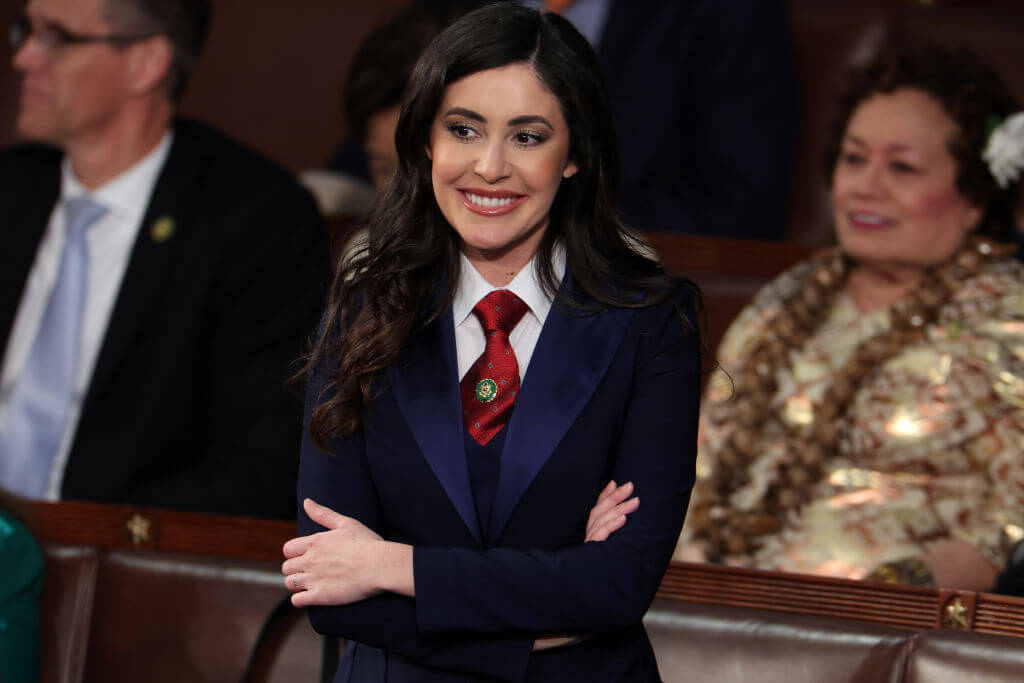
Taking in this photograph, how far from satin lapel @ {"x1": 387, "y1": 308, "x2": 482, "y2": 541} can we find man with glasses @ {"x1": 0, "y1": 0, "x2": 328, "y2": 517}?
0.86 meters

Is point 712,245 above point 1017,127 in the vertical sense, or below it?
below

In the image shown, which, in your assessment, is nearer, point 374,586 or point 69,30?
point 374,586

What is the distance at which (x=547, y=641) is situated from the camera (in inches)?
47.2

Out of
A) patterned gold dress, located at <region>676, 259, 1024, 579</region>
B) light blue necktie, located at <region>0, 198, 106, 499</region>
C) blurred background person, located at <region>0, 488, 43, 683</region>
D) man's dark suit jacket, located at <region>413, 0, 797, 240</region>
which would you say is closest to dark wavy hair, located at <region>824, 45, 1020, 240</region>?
patterned gold dress, located at <region>676, 259, 1024, 579</region>

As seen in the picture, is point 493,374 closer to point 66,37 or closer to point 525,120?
point 525,120

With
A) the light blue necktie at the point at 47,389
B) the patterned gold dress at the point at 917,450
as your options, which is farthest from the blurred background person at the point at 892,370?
the light blue necktie at the point at 47,389

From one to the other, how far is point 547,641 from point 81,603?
80 cm

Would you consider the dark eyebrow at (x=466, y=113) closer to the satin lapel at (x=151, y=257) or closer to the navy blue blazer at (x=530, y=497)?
the navy blue blazer at (x=530, y=497)

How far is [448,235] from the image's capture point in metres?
1.27

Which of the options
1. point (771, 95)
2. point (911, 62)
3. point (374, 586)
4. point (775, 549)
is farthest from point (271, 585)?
point (771, 95)

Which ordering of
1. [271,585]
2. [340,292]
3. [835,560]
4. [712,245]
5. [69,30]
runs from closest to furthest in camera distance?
[340,292] < [271,585] < [835,560] < [69,30] < [712,245]

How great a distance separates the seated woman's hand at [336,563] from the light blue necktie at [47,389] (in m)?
1.08

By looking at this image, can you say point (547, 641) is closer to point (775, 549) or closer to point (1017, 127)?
point (775, 549)

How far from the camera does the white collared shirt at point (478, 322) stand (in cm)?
125
